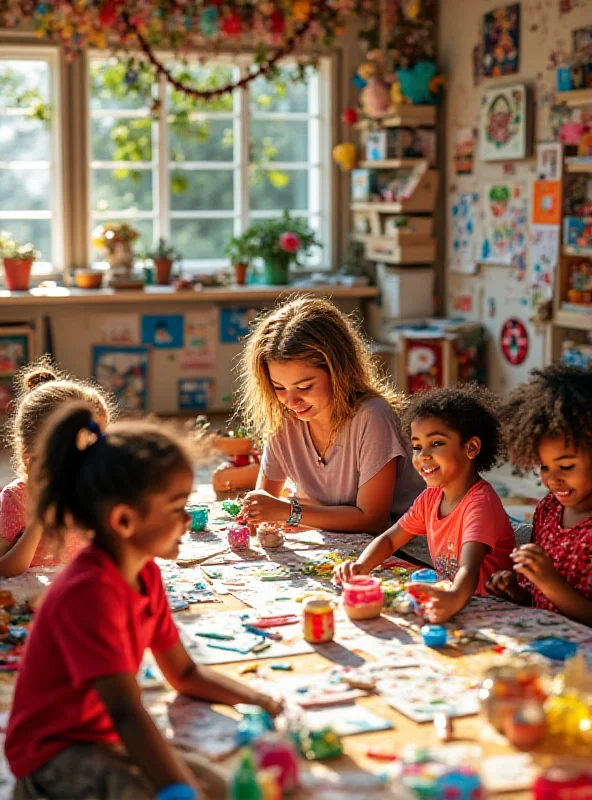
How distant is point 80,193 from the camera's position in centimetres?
635

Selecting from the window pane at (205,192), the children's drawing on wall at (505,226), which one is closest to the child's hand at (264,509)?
the children's drawing on wall at (505,226)

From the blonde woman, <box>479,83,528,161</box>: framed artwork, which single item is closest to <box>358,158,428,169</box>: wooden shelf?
<box>479,83,528,161</box>: framed artwork

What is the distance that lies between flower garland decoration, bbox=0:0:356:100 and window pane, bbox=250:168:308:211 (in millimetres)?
616

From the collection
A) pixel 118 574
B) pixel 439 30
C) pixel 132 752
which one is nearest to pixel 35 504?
pixel 118 574

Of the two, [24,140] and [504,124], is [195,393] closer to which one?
[24,140]

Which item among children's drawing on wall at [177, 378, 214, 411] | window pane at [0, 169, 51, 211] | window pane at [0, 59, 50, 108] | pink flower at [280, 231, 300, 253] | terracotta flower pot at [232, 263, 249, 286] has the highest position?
window pane at [0, 59, 50, 108]

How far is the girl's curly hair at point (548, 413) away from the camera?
216 centimetres

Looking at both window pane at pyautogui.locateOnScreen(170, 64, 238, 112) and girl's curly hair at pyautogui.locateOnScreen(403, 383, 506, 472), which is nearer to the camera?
girl's curly hair at pyautogui.locateOnScreen(403, 383, 506, 472)

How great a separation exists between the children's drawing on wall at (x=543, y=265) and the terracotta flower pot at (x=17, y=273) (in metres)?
2.65

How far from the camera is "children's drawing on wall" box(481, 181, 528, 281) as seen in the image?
574cm

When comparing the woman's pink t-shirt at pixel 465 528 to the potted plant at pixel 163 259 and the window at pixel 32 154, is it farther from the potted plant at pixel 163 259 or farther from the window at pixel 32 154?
the window at pixel 32 154

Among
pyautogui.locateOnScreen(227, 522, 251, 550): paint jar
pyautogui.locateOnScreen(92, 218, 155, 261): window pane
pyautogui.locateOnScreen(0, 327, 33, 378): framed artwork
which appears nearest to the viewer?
pyautogui.locateOnScreen(227, 522, 251, 550): paint jar

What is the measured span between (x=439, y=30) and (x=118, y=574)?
5448mm

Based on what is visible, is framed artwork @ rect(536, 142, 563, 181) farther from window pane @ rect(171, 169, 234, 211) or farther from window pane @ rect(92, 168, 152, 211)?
window pane @ rect(92, 168, 152, 211)
